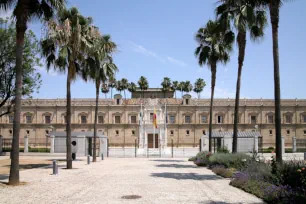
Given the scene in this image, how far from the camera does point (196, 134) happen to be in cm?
6081

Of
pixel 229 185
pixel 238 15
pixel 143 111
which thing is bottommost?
pixel 229 185

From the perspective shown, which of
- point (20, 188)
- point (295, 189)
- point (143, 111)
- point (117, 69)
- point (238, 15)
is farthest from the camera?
point (143, 111)

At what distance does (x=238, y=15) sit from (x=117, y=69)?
14.0 meters

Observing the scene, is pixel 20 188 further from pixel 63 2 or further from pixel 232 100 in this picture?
pixel 232 100

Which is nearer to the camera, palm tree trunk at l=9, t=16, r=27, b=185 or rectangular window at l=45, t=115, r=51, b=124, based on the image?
palm tree trunk at l=9, t=16, r=27, b=185

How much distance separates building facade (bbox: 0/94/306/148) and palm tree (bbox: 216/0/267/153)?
132 ft

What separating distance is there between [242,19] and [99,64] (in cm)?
1064

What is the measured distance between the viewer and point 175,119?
61469 millimetres

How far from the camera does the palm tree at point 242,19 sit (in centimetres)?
1595

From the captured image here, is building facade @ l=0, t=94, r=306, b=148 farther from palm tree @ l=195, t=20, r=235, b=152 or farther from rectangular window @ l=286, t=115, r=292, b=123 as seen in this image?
palm tree @ l=195, t=20, r=235, b=152

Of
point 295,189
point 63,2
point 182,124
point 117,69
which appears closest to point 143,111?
point 182,124

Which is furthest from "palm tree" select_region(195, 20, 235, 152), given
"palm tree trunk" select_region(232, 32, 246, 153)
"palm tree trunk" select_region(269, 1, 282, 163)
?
"palm tree trunk" select_region(269, 1, 282, 163)

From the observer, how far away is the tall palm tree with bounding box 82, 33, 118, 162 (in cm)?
2238

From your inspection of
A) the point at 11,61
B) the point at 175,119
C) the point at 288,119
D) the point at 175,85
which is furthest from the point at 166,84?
the point at 11,61
